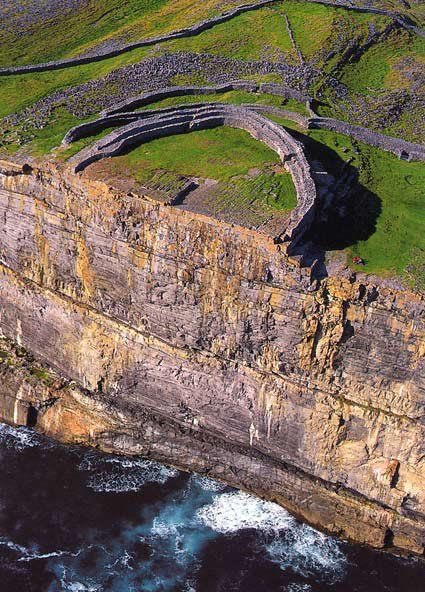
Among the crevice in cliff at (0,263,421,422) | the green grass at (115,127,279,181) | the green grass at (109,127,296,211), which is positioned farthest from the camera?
the green grass at (115,127,279,181)

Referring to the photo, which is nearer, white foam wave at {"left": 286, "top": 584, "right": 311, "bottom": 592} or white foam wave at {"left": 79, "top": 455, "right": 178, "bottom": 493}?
white foam wave at {"left": 286, "top": 584, "right": 311, "bottom": 592}

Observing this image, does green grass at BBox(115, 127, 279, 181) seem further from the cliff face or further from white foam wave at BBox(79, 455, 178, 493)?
white foam wave at BBox(79, 455, 178, 493)

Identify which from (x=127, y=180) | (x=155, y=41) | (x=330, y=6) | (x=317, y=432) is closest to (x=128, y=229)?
(x=127, y=180)

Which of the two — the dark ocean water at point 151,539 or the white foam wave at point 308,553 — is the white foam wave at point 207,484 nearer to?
the dark ocean water at point 151,539

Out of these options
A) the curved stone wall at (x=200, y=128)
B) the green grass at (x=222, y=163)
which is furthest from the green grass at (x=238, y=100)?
the green grass at (x=222, y=163)

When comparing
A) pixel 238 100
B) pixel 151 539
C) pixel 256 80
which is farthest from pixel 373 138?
pixel 151 539

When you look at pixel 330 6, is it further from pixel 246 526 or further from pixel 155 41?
pixel 246 526

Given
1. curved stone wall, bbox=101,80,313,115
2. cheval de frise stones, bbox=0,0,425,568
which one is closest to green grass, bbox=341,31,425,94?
curved stone wall, bbox=101,80,313,115
